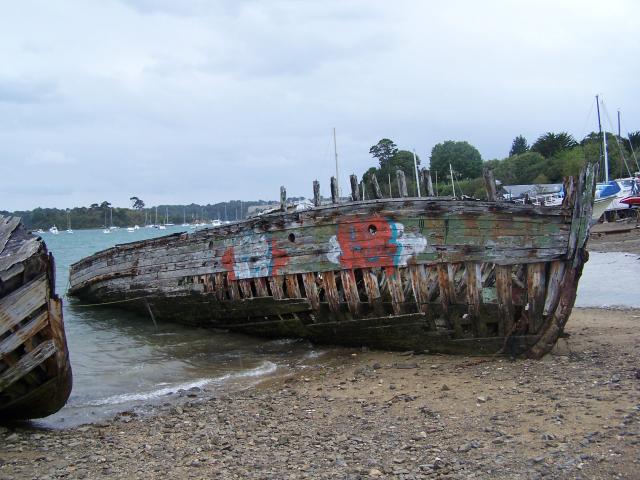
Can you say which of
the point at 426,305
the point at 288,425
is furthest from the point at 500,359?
the point at 288,425

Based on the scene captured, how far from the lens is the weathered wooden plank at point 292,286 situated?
9891 mm

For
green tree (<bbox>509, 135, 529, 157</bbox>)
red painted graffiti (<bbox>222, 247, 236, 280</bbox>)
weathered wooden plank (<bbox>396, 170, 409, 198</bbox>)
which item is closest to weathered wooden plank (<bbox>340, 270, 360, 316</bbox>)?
weathered wooden plank (<bbox>396, 170, 409, 198</bbox>)

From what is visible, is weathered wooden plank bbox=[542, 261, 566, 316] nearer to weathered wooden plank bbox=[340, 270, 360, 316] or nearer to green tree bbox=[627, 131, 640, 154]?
weathered wooden plank bbox=[340, 270, 360, 316]

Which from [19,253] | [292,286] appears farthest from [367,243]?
[19,253]

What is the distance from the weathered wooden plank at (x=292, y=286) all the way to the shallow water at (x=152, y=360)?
1003 mm

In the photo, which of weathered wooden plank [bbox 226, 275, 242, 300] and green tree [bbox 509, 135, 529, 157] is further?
green tree [bbox 509, 135, 529, 157]

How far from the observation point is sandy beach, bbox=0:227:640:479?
4934mm

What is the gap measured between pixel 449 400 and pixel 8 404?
16.1 feet

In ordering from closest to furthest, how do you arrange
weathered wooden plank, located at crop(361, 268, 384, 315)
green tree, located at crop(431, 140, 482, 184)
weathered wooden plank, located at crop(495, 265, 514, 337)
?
weathered wooden plank, located at crop(495, 265, 514, 337)
weathered wooden plank, located at crop(361, 268, 384, 315)
green tree, located at crop(431, 140, 482, 184)

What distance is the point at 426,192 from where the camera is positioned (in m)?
11.0

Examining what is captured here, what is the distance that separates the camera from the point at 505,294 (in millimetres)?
8188

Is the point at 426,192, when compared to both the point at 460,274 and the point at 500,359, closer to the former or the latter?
the point at 460,274

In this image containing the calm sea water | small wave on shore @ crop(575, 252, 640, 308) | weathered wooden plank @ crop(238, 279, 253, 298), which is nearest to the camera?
the calm sea water

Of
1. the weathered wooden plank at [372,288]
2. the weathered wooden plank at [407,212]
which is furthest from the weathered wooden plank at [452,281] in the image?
the weathered wooden plank at [372,288]
